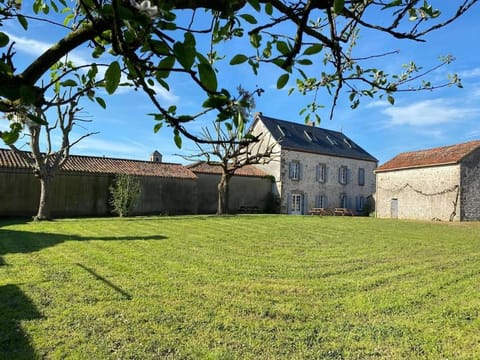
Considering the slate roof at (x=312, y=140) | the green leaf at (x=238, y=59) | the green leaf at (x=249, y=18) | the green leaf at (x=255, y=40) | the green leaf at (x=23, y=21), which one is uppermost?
the slate roof at (x=312, y=140)

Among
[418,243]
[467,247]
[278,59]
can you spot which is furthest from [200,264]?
[467,247]

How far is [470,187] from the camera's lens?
66.4 feet

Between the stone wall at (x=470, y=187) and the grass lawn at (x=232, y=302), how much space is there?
13298mm

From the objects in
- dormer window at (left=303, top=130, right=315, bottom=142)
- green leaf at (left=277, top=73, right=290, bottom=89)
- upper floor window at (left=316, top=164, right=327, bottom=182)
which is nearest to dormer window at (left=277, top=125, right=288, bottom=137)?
dormer window at (left=303, top=130, right=315, bottom=142)

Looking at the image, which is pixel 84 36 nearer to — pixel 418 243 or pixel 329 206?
pixel 418 243

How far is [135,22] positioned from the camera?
2.85 ft

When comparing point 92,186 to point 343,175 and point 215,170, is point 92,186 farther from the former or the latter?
point 343,175

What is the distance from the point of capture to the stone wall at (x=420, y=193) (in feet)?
66.9

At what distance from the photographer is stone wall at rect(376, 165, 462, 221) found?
2039 cm

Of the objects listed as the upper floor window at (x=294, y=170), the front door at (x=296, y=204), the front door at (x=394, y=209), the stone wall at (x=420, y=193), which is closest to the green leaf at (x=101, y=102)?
the stone wall at (x=420, y=193)

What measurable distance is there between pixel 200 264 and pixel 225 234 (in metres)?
4.48

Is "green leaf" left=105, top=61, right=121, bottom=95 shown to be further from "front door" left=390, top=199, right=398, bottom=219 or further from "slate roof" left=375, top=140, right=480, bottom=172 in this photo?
"front door" left=390, top=199, right=398, bottom=219

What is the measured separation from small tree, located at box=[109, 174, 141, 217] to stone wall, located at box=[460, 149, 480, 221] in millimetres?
18557

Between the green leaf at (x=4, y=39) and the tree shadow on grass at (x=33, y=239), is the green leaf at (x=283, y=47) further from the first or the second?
the tree shadow on grass at (x=33, y=239)
